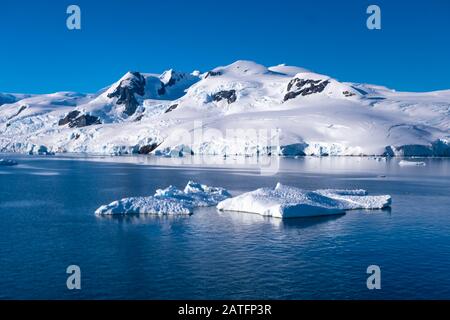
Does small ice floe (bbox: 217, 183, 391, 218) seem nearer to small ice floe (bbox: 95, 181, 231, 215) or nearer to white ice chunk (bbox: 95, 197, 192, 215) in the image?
small ice floe (bbox: 95, 181, 231, 215)

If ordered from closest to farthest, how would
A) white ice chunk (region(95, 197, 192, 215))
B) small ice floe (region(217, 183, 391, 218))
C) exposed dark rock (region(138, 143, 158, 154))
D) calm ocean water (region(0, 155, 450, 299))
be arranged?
1. calm ocean water (region(0, 155, 450, 299))
2. small ice floe (region(217, 183, 391, 218))
3. white ice chunk (region(95, 197, 192, 215))
4. exposed dark rock (region(138, 143, 158, 154))

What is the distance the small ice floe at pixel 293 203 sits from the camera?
109 ft

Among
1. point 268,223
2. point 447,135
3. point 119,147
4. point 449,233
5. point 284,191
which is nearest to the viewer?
point 449,233

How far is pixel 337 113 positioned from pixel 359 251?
149 metres

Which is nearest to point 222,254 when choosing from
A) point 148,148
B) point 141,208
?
point 141,208

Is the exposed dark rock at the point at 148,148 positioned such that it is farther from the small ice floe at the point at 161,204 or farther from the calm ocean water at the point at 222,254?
the small ice floe at the point at 161,204

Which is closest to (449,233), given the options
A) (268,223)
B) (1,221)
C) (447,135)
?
(268,223)

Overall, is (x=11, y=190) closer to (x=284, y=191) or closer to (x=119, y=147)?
(x=284, y=191)

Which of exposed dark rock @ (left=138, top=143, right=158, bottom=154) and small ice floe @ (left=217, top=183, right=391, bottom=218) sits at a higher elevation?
exposed dark rock @ (left=138, top=143, right=158, bottom=154)

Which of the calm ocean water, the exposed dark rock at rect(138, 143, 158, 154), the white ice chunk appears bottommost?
the calm ocean water

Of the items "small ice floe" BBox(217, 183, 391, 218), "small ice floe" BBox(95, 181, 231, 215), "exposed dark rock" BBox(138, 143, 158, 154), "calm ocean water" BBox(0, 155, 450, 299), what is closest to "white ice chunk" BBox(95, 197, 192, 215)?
"small ice floe" BBox(95, 181, 231, 215)

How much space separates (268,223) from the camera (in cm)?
3097

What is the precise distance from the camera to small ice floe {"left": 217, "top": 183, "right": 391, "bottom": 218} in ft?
109
